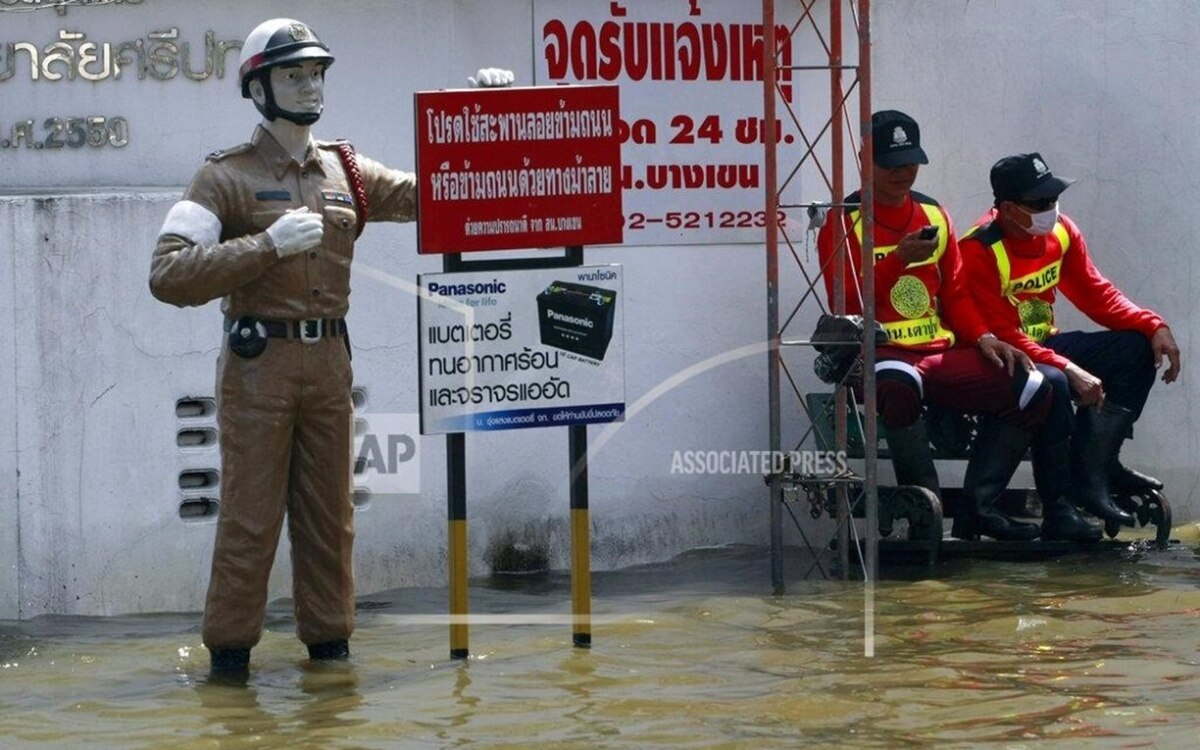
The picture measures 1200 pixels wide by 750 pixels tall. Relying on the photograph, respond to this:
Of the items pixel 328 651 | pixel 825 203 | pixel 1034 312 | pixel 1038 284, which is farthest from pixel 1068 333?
pixel 328 651

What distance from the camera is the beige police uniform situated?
21.6ft

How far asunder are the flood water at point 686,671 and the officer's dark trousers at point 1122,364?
2.71 ft

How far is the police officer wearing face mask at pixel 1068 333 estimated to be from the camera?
8.93m

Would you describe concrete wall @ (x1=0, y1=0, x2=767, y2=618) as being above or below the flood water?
above

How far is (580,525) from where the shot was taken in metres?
7.02

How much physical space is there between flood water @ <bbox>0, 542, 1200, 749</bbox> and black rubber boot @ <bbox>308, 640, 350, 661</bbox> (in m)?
0.05

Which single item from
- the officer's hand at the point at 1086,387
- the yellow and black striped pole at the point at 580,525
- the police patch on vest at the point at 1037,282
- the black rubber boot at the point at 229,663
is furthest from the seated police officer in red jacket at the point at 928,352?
the black rubber boot at the point at 229,663

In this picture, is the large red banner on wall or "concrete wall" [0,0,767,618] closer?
the large red banner on wall

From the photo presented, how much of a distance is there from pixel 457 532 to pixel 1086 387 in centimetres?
321

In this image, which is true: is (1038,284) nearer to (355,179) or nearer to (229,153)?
(355,179)

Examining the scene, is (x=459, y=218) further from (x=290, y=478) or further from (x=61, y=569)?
(x=61, y=569)


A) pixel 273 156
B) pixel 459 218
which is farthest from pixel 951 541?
pixel 273 156

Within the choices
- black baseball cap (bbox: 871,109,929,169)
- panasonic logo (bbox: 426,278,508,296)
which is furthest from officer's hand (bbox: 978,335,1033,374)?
panasonic logo (bbox: 426,278,508,296)

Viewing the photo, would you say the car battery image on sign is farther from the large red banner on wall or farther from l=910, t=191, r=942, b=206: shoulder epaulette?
l=910, t=191, r=942, b=206: shoulder epaulette
